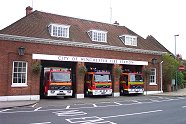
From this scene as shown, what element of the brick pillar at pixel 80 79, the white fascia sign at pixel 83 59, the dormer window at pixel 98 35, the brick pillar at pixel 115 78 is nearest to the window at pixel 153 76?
the white fascia sign at pixel 83 59

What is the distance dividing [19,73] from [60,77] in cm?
348

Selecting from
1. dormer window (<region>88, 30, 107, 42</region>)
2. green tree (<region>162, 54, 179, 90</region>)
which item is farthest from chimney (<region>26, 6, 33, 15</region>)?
green tree (<region>162, 54, 179, 90</region>)

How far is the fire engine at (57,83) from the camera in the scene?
22141 millimetres

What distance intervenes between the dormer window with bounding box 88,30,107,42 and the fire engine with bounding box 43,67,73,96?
5.86m

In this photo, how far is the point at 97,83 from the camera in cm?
2450

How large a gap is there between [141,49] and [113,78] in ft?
16.6

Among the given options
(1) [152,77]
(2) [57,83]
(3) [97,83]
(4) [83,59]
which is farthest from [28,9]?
(1) [152,77]

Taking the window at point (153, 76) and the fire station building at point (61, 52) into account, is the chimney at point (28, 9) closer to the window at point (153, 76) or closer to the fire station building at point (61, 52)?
the fire station building at point (61, 52)

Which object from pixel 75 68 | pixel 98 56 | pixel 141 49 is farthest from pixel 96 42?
pixel 141 49

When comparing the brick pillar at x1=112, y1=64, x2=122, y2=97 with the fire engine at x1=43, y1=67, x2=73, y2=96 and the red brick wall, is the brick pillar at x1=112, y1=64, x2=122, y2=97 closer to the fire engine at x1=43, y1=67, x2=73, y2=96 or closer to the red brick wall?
the red brick wall

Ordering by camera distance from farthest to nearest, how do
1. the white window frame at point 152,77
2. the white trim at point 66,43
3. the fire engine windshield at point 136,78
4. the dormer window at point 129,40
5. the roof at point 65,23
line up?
the white window frame at point 152,77 < the dormer window at point 129,40 < the fire engine windshield at point 136,78 < the roof at point 65,23 < the white trim at point 66,43

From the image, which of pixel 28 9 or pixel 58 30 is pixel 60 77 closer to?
pixel 58 30

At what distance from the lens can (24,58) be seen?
22172mm

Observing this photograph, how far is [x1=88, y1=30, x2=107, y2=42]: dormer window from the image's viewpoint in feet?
89.5
